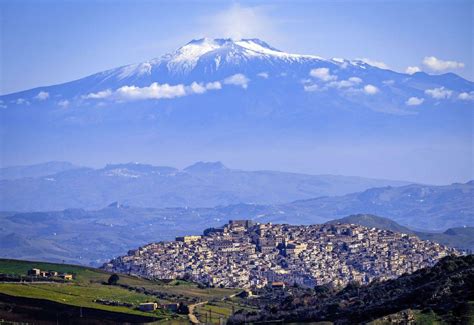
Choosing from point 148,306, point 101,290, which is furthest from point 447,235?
point 148,306

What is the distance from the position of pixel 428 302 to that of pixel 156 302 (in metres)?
26.1

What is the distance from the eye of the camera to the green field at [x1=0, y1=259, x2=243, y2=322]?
69.8 meters

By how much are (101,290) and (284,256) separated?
195 ft

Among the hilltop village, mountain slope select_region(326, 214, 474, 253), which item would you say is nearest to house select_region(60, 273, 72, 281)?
the hilltop village

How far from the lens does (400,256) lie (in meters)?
136

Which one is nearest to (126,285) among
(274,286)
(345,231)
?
(274,286)

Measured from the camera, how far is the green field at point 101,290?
69812 millimetres

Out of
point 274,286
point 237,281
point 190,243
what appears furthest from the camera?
point 190,243

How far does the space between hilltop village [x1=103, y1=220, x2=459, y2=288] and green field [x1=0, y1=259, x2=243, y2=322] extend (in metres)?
19.1

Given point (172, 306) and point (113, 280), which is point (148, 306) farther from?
point (113, 280)

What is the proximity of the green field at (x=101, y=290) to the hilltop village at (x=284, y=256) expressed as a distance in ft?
62.6

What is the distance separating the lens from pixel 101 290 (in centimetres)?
7981

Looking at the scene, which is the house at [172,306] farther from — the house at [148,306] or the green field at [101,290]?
the green field at [101,290]

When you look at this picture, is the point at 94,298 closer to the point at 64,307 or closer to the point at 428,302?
the point at 64,307
